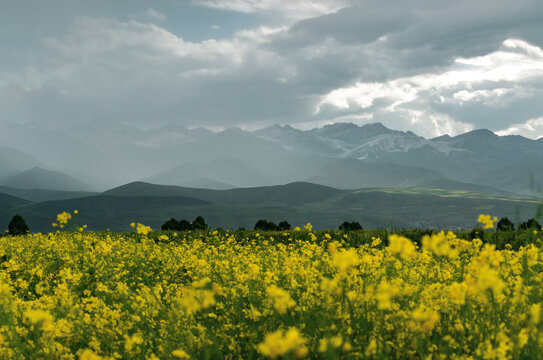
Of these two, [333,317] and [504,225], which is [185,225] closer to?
[504,225]

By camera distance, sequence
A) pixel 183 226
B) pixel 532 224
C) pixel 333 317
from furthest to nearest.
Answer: pixel 183 226 → pixel 333 317 → pixel 532 224

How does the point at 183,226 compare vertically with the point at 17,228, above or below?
above

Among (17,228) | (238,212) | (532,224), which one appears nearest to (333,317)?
(532,224)

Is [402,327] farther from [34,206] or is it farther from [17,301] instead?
[34,206]

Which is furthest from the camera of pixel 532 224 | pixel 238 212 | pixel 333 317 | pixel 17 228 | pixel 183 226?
pixel 238 212

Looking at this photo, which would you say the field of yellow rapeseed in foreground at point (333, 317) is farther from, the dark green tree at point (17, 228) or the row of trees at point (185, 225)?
the dark green tree at point (17, 228)

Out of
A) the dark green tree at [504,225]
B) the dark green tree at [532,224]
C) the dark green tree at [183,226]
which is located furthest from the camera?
the dark green tree at [183,226]

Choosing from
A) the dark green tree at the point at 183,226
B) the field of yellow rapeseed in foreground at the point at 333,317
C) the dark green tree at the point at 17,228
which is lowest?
the dark green tree at the point at 17,228

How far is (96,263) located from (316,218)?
13419 cm

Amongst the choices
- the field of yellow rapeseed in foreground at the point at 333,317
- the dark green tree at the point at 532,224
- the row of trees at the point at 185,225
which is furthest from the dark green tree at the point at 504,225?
the row of trees at the point at 185,225

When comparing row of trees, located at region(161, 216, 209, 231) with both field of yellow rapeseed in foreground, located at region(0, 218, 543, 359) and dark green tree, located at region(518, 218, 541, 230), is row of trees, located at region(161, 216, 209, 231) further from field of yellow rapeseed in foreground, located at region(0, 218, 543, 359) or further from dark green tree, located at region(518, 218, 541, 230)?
dark green tree, located at region(518, 218, 541, 230)

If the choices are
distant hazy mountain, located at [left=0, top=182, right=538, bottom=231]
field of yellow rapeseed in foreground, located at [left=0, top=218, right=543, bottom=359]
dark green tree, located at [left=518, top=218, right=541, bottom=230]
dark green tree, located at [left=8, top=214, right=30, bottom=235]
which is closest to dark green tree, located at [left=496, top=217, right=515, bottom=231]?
dark green tree, located at [left=518, top=218, right=541, bottom=230]

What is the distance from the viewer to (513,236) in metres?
13.6

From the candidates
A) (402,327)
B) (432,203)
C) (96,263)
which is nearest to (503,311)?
(402,327)
